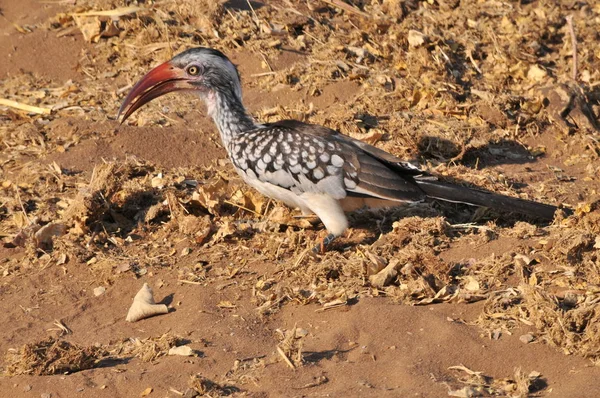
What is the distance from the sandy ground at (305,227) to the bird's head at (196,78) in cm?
62

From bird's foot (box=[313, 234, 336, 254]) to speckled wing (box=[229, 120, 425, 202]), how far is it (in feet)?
0.90

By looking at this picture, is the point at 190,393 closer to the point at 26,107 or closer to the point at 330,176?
the point at 330,176

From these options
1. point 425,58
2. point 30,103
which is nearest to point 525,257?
point 425,58

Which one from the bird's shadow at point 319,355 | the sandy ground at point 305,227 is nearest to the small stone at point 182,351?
the sandy ground at point 305,227

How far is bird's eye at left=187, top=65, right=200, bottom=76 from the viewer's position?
6.96 meters

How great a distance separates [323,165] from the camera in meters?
6.38

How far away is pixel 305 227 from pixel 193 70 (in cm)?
143

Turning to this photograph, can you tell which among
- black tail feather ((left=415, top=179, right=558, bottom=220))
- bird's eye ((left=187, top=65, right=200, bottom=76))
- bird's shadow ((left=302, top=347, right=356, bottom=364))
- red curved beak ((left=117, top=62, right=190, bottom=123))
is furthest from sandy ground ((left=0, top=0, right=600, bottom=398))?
bird's eye ((left=187, top=65, right=200, bottom=76))

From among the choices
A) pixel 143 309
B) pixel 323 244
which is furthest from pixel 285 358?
pixel 323 244

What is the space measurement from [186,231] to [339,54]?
303 cm

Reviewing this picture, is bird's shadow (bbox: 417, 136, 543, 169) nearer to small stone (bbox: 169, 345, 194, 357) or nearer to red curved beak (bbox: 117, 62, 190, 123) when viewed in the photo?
red curved beak (bbox: 117, 62, 190, 123)

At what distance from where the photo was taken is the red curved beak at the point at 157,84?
698 centimetres

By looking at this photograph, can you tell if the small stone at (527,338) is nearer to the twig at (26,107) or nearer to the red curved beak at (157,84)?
the red curved beak at (157,84)

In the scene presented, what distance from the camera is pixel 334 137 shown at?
659 cm
